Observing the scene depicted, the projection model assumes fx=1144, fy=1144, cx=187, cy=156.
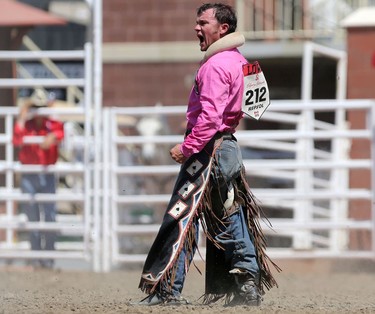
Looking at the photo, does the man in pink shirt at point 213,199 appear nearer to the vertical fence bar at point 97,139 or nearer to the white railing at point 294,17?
the vertical fence bar at point 97,139

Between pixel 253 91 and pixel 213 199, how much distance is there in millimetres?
692

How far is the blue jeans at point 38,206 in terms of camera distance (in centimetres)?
1173

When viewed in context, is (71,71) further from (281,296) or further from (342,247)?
(281,296)

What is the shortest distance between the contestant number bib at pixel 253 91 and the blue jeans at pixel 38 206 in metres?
5.19

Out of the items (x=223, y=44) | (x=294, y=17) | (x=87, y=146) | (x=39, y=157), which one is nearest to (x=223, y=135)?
(x=223, y=44)

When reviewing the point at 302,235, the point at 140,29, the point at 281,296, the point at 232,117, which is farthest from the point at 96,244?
the point at 140,29

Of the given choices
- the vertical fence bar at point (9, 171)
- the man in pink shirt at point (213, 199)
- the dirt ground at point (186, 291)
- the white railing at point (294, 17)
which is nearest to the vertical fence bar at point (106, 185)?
the dirt ground at point (186, 291)

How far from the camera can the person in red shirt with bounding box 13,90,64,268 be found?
11.6 metres

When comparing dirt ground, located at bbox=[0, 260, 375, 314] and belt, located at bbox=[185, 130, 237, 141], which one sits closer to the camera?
dirt ground, located at bbox=[0, 260, 375, 314]

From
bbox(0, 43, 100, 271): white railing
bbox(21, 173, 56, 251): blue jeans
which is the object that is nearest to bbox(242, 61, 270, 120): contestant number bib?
bbox(0, 43, 100, 271): white railing

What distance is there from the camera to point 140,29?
19156 millimetres

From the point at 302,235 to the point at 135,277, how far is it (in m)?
2.26

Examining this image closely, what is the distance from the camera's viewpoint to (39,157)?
460 inches

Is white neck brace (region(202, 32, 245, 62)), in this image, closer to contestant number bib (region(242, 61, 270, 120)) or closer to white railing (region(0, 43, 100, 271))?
contestant number bib (region(242, 61, 270, 120))
